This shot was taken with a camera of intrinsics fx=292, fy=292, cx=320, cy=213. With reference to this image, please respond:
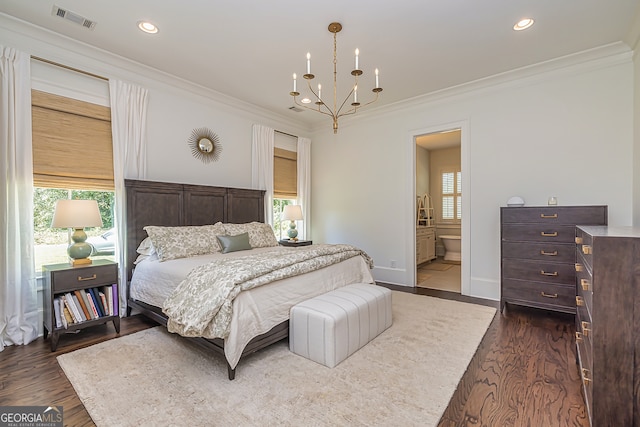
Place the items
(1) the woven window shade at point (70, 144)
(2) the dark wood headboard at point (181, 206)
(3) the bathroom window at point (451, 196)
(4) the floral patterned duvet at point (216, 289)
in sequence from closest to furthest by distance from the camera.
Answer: (4) the floral patterned duvet at point (216, 289), (1) the woven window shade at point (70, 144), (2) the dark wood headboard at point (181, 206), (3) the bathroom window at point (451, 196)

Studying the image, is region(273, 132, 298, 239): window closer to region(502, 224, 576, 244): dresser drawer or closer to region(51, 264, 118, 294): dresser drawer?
region(51, 264, 118, 294): dresser drawer

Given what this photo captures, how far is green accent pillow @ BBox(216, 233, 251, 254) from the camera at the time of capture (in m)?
3.69

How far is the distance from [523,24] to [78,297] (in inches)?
198

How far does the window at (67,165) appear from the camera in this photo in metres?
2.96

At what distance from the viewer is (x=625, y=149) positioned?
3295mm

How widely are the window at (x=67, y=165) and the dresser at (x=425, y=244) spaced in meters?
5.48

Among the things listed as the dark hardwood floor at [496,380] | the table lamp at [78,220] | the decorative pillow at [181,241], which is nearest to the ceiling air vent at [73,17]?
the table lamp at [78,220]

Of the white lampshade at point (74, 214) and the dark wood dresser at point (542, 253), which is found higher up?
the white lampshade at point (74, 214)

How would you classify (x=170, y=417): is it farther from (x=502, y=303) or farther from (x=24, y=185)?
(x=502, y=303)

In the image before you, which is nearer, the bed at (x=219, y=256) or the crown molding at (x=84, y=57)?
the bed at (x=219, y=256)

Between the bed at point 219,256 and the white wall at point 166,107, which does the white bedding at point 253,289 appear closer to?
the bed at point 219,256

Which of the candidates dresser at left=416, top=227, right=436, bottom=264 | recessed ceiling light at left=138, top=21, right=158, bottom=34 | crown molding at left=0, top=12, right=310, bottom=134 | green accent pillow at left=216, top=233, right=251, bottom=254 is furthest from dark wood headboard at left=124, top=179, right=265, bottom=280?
dresser at left=416, top=227, right=436, bottom=264

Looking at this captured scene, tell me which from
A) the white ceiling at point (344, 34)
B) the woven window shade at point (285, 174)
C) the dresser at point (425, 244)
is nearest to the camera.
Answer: the white ceiling at point (344, 34)

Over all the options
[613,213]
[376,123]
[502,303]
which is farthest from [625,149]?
[376,123]
